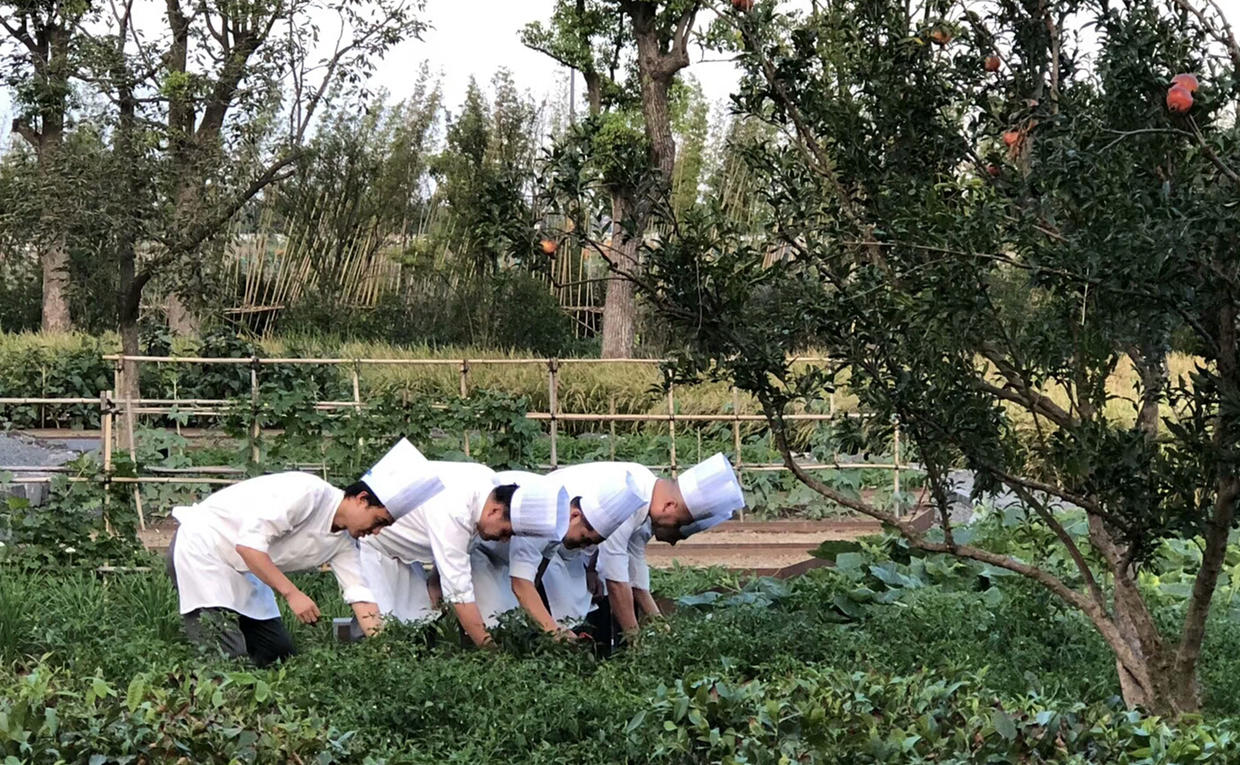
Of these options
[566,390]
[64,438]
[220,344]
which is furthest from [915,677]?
[64,438]

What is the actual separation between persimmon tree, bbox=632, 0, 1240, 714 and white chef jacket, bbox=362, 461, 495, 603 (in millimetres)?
1161

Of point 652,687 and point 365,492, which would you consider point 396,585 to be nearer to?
point 365,492

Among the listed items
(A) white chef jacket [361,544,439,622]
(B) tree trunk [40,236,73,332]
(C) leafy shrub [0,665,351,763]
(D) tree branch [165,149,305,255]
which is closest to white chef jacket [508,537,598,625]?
(A) white chef jacket [361,544,439,622]

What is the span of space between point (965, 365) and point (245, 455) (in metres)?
4.65

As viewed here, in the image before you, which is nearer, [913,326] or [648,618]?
[913,326]

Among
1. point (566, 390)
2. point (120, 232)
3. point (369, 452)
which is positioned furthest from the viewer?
point (566, 390)

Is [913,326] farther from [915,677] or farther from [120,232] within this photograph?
[120,232]

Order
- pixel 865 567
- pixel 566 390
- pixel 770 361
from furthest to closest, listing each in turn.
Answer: pixel 566 390 < pixel 865 567 < pixel 770 361

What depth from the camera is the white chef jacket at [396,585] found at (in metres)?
5.02

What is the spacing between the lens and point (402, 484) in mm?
4535

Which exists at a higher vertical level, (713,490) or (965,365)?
(965,365)

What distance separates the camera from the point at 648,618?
14.8ft

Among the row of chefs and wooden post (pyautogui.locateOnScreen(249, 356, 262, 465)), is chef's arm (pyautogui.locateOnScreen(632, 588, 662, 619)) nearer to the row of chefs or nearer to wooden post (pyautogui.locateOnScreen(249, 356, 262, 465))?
the row of chefs

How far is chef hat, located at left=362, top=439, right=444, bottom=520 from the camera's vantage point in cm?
453
